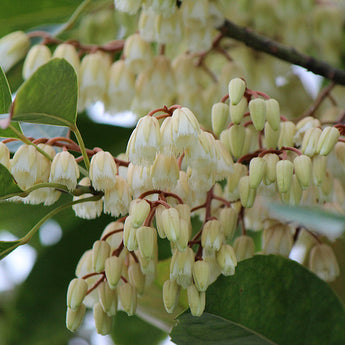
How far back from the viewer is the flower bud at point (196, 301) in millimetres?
1031

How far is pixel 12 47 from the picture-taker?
5.45 feet

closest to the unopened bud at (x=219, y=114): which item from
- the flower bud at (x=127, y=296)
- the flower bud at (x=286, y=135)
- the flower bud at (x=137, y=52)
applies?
the flower bud at (x=286, y=135)

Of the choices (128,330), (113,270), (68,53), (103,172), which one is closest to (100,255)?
(113,270)

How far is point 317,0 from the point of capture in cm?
191

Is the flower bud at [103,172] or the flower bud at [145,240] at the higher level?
the flower bud at [103,172]

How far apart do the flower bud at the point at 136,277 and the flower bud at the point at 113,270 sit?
0.17ft

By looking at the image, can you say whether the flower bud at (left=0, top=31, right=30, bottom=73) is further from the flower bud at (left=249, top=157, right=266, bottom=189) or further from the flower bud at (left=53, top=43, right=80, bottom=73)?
the flower bud at (left=249, top=157, right=266, bottom=189)

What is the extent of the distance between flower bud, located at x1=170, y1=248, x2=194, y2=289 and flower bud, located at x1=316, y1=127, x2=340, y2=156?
289 mm

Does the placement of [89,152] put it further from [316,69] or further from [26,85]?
[316,69]

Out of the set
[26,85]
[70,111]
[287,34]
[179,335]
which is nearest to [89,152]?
[70,111]

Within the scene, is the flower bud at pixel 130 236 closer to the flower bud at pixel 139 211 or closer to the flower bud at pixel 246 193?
the flower bud at pixel 139 211

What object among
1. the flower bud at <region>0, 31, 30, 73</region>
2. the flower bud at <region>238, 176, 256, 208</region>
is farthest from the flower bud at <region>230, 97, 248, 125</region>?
the flower bud at <region>0, 31, 30, 73</region>

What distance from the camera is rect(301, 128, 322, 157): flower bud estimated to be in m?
1.12

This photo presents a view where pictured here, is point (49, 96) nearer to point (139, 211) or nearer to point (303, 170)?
point (139, 211)
